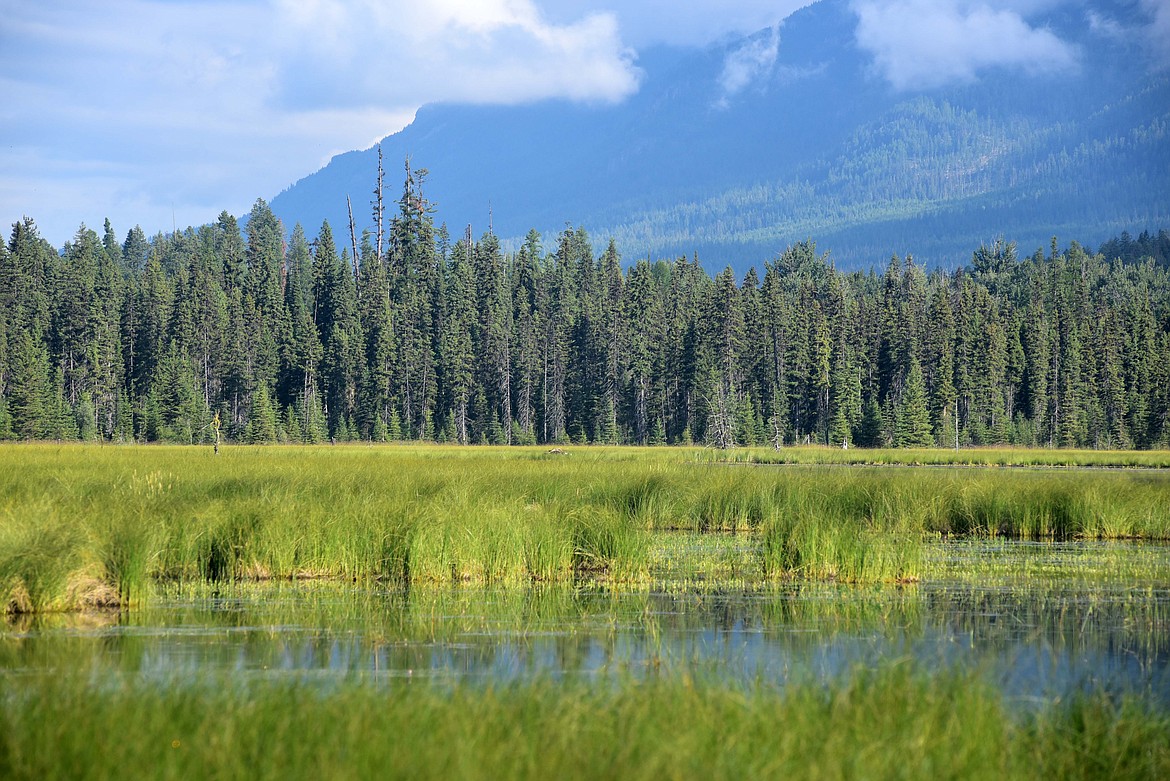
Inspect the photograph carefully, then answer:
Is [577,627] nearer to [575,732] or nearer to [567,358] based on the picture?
[575,732]

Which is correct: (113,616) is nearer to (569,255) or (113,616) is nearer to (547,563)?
(547,563)

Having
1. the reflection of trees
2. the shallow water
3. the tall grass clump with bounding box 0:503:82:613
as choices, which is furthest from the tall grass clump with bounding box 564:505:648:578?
the tall grass clump with bounding box 0:503:82:613

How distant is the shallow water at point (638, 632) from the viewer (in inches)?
492

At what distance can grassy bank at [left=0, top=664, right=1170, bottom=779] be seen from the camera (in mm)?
8016

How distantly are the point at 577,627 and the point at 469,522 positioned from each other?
4701mm

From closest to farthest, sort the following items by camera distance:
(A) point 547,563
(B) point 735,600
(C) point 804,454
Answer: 1. (B) point 735,600
2. (A) point 547,563
3. (C) point 804,454

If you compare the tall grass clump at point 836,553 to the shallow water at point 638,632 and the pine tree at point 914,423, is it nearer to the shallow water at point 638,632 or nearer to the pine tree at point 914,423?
the shallow water at point 638,632

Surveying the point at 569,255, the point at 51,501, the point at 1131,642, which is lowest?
the point at 1131,642

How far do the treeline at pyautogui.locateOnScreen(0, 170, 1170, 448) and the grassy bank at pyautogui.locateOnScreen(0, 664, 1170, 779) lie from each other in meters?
86.7

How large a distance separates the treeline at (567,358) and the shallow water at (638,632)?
78.6 metres

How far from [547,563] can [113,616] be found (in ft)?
20.5

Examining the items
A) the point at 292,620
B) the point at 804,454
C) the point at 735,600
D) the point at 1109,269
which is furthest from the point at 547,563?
the point at 1109,269

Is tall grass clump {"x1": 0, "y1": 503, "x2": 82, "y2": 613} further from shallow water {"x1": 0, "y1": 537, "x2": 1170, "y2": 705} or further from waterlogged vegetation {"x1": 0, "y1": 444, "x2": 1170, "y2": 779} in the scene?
shallow water {"x1": 0, "y1": 537, "x2": 1170, "y2": 705}

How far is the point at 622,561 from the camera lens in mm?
19516
